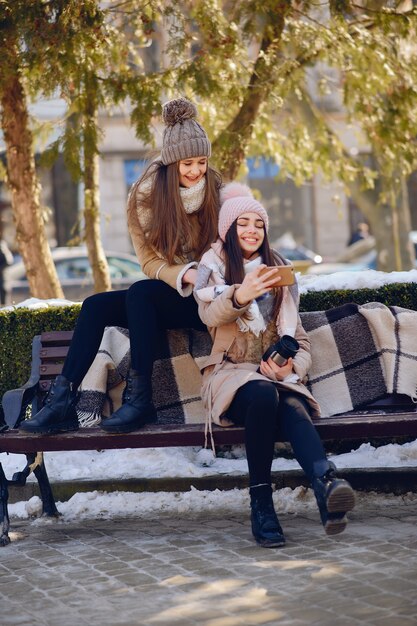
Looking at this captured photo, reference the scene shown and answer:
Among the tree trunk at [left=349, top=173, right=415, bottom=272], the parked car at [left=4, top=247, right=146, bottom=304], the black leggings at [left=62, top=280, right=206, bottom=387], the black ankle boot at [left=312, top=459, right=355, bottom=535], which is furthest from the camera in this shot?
the parked car at [left=4, top=247, right=146, bottom=304]

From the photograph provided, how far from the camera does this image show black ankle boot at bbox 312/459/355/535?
488cm

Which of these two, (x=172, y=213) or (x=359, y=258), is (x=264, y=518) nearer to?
(x=172, y=213)

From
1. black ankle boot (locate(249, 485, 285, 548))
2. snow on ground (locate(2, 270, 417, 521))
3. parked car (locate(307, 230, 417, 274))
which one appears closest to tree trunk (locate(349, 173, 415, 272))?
parked car (locate(307, 230, 417, 274))

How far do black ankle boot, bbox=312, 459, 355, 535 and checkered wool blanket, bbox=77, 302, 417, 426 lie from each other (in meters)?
0.99

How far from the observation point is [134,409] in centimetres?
555

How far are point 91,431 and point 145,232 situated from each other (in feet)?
3.53

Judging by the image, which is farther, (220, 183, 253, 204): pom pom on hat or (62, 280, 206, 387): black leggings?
(220, 183, 253, 204): pom pom on hat

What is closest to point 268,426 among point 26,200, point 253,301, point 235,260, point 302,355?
point 302,355

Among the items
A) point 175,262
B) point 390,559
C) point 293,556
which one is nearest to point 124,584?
point 293,556

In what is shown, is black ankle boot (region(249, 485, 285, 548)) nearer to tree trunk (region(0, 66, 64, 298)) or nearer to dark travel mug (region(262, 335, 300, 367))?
dark travel mug (region(262, 335, 300, 367))

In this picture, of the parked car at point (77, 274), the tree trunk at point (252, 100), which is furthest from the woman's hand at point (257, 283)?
the parked car at point (77, 274)

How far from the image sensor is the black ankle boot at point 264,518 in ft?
17.1

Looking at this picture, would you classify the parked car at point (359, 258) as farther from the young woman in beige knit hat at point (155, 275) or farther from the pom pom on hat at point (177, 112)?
the young woman in beige knit hat at point (155, 275)

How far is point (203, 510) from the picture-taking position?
6.11 meters
